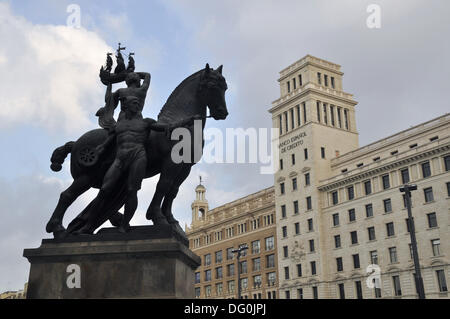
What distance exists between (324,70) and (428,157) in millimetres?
25994

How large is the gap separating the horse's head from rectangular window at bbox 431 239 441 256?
46881 mm

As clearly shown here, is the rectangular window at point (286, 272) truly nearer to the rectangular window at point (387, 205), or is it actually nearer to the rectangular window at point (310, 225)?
the rectangular window at point (310, 225)

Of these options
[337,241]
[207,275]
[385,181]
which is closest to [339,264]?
[337,241]

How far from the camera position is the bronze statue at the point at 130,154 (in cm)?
916

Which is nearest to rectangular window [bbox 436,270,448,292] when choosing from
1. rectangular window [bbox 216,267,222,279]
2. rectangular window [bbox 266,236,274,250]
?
rectangular window [bbox 266,236,274,250]

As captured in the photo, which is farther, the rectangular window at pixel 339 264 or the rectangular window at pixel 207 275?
the rectangular window at pixel 207 275

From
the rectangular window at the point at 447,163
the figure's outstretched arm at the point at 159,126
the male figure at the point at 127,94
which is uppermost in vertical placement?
the rectangular window at the point at 447,163

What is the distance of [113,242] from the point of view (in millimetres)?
8852

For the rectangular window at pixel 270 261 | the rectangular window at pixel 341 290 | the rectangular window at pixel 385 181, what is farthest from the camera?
the rectangular window at pixel 270 261

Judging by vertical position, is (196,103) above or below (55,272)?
above

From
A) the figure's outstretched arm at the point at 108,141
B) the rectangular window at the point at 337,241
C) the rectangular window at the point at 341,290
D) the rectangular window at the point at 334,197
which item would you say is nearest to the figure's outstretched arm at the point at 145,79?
the figure's outstretched arm at the point at 108,141

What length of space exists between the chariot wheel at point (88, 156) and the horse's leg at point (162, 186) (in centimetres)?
128
